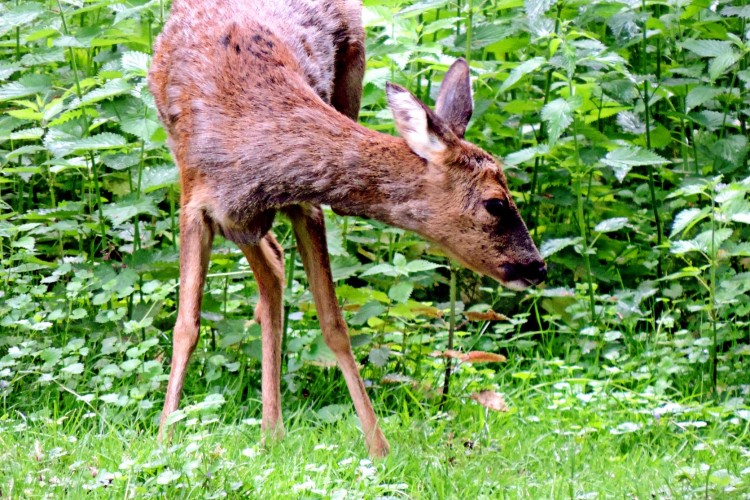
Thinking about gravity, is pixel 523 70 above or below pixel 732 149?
above

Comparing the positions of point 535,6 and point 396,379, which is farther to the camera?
point 535,6

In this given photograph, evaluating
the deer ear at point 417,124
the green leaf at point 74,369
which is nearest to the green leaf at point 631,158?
the deer ear at point 417,124

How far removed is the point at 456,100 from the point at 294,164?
73 cm

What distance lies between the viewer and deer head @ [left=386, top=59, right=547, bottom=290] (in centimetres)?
464

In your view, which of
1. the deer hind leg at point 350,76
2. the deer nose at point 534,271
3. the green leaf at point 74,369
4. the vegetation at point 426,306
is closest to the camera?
the vegetation at point 426,306

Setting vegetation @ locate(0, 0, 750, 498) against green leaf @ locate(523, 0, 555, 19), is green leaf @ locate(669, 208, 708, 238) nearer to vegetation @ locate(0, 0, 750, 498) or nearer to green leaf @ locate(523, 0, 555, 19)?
vegetation @ locate(0, 0, 750, 498)

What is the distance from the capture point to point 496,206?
4.66 meters

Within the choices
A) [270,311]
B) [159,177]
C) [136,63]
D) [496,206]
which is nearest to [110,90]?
[136,63]

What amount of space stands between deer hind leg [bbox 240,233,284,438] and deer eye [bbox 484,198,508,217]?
47.7 inches

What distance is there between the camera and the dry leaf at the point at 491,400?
5469 millimetres

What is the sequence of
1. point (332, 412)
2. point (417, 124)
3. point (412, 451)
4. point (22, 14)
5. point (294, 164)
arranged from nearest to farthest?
point (417, 124), point (294, 164), point (412, 451), point (332, 412), point (22, 14)

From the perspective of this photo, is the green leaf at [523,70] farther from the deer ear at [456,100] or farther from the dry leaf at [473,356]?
the dry leaf at [473,356]

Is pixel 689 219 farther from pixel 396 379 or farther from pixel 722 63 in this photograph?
pixel 396 379

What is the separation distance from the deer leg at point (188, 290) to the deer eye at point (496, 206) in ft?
3.96
